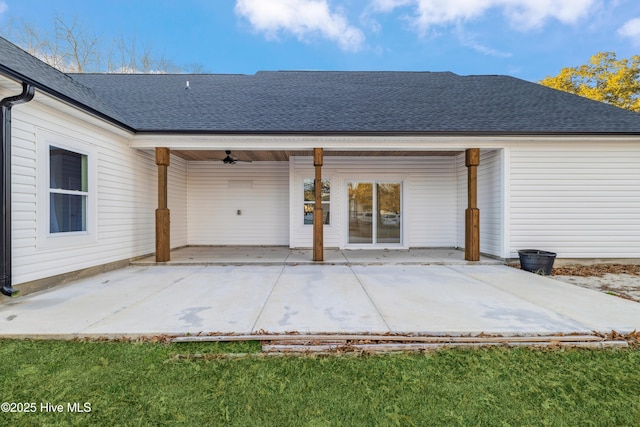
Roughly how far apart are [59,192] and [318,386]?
17.7ft

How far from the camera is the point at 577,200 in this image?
275 inches

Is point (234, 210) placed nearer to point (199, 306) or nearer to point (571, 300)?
point (199, 306)

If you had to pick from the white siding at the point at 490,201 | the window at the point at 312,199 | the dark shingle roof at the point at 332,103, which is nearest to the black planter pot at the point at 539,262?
the white siding at the point at 490,201

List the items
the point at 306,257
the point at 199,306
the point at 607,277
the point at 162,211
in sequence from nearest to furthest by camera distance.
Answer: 1. the point at 199,306
2. the point at 607,277
3. the point at 162,211
4. the point at 306,257

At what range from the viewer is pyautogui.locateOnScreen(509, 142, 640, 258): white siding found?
6.92 meters

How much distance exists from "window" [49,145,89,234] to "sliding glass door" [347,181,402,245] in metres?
6.53

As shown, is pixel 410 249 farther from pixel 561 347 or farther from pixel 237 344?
pixel 237 344

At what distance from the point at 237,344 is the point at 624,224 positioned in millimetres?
8846

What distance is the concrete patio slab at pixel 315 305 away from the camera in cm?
322

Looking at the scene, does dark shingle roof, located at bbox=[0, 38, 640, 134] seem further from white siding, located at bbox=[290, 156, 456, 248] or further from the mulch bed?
the mulch bed

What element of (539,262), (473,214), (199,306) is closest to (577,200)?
(539,262)

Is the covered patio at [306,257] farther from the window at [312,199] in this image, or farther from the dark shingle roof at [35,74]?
the dark shingle roof at [35,74]

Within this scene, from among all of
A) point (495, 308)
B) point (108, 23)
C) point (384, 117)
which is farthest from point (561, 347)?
point (108, 23)

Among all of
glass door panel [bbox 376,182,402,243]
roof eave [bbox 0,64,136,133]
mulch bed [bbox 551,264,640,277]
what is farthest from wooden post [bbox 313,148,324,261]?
mulch bed [bbox 551,264,640,277]
